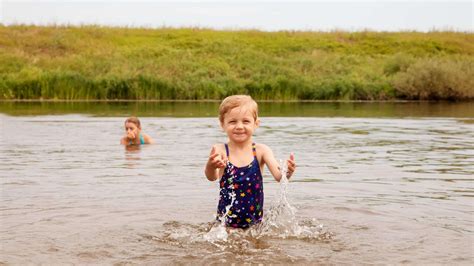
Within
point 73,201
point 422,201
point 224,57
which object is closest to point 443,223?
point 422,201

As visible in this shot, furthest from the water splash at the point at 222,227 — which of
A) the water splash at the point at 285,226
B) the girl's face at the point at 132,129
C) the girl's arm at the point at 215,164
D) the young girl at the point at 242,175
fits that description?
the girl's face at the point at 132,129

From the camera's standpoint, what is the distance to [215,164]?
6406mm

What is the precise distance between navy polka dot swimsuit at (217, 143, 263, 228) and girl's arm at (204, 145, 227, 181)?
0.33 feet

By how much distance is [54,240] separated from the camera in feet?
21.5

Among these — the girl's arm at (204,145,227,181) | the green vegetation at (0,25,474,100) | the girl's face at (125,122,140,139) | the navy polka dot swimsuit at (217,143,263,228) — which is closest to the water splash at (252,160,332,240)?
the navy polka dot swimsuit at (217,143,263,228)

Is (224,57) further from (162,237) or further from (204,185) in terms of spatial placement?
(162,237)

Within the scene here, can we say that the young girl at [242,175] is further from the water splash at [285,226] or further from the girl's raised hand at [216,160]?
the girl's raised hand at [216,160]

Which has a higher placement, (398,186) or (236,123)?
(236,123)

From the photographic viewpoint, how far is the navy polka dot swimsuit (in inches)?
277

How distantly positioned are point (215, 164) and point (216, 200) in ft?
8.07

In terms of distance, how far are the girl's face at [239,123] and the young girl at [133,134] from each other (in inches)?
345

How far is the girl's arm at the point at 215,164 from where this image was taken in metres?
6.37

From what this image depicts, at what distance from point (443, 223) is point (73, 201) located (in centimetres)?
401

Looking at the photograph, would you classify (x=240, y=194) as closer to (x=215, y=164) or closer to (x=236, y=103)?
(x=215, y=164)
